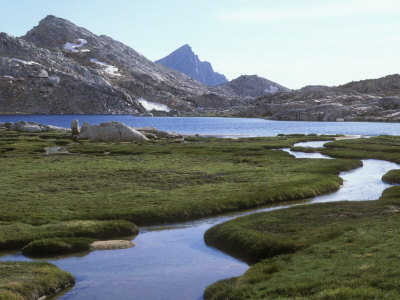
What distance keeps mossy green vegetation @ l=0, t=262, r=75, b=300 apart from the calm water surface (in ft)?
2.64

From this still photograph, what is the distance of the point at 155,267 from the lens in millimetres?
24578

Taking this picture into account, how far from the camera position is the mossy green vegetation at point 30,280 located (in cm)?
1961

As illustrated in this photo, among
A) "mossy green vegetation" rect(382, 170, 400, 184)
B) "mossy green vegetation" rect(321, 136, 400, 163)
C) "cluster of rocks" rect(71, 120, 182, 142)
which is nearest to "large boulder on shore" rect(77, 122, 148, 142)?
"cluster of rocks" rect(71, 120, 182, 142)

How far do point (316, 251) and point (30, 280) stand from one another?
48.5ft

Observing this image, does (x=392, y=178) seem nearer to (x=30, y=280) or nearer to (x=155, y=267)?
(x=155, y=267)

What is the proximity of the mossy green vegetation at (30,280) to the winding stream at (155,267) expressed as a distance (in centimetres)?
Result: 78

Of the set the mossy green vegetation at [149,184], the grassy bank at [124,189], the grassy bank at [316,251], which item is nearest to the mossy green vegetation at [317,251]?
the grassy bank at [316,251]

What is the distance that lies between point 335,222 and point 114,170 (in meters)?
33.3

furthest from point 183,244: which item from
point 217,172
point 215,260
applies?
point 217,172

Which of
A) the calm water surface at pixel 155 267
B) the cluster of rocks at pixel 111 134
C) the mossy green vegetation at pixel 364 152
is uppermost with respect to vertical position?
the cluster of rocks at pixel 111 134

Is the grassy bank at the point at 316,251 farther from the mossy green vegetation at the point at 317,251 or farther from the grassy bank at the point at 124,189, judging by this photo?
the grassy bank at the point at 124,189

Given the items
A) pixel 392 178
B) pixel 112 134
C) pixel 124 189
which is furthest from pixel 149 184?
pixel 112 134

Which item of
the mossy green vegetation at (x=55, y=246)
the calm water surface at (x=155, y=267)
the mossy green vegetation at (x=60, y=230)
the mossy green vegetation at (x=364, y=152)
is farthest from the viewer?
the mossy green vegetation at (x=364, y=152)

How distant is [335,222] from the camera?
30.2 metres
